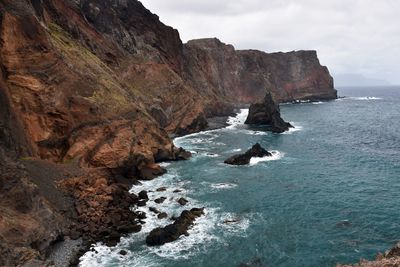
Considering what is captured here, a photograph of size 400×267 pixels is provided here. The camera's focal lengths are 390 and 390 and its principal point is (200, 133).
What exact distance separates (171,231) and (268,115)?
2981 inches

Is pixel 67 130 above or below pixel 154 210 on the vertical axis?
above

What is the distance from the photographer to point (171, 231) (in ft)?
129

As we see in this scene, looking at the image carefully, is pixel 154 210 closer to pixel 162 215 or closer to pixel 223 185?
pixel 162 215

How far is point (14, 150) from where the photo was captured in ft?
137

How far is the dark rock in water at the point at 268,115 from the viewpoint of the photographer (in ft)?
347

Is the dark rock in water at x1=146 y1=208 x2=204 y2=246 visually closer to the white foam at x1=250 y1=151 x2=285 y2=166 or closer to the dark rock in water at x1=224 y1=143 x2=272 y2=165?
the dark rock in water at x1=224 y1=143 x2=272 y2=165

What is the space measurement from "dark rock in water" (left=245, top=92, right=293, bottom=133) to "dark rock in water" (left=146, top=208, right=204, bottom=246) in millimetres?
63374

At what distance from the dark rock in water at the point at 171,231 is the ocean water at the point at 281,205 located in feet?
2.31

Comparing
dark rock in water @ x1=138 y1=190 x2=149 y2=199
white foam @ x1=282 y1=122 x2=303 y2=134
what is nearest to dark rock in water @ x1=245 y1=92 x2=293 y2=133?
white foam @ x1=282 y1=122 x2=303 y2=134

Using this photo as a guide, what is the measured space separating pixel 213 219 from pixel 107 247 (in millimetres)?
12189

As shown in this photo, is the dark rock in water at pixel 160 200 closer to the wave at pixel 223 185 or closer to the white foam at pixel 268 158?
the wave at pixel 223 185

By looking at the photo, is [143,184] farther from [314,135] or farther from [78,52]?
[314,135]

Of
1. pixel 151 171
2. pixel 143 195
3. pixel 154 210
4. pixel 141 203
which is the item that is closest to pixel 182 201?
pixel 154 210

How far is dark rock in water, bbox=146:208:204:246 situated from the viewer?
125 feet
